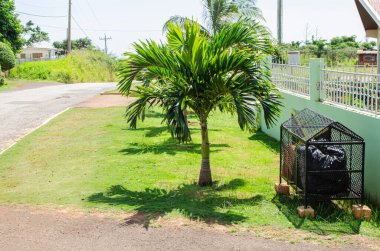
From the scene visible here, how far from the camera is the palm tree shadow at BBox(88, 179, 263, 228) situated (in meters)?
6.34

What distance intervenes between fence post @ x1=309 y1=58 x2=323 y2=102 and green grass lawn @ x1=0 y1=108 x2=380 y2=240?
1.61 metres

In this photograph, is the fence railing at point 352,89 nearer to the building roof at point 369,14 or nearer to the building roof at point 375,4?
the building roof at point 369,14

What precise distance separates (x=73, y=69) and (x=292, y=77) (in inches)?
1424

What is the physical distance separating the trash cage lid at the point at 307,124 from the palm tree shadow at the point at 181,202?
3.75 feet

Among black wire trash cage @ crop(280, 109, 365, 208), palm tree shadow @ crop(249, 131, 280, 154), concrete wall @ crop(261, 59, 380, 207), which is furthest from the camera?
palm tree shadow @ crop(249, 131, 280, 154)

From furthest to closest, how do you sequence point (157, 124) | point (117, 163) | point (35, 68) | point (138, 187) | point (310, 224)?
point (35, 68)
point (157, 124)
point (117, 163)
point (138, 187)
point (310, 224)

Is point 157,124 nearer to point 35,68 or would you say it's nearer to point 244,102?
point 244,102

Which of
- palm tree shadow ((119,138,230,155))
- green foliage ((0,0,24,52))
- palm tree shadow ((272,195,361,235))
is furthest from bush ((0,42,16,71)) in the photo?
palm tree shadow ((272,195,361,235))

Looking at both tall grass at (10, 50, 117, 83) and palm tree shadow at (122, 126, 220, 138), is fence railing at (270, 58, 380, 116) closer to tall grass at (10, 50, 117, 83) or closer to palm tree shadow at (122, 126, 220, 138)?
palm tree shadow at (122, 126, 220, 138)

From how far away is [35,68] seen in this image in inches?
1700

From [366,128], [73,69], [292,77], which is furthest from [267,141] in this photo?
[73,69]

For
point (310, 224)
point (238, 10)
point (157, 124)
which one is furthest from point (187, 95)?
point (238, 10)

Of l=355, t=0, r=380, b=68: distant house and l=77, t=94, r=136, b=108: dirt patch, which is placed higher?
l=355, t=0, r=380, b=68: distant house

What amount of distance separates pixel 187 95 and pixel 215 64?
0.63 metres
